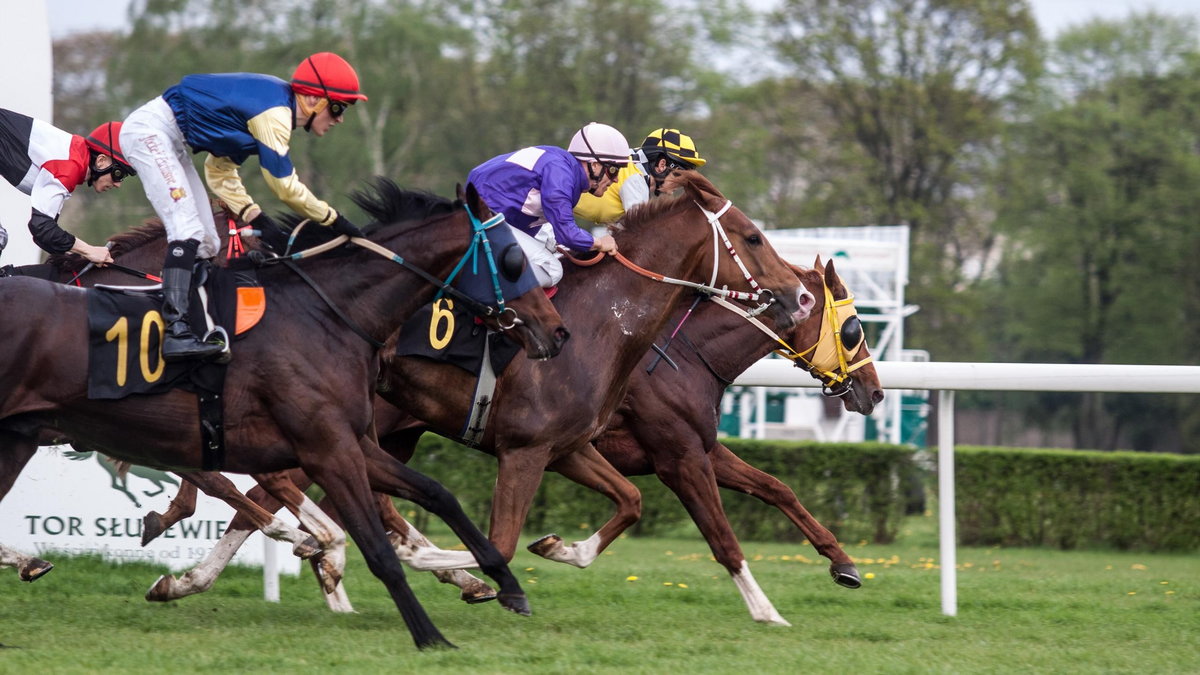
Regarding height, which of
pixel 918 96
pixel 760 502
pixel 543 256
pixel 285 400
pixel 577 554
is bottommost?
pixel 760 502

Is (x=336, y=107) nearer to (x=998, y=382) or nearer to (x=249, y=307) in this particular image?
(x=249, y=307)

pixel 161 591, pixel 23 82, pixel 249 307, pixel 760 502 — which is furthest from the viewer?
pixel 760 502

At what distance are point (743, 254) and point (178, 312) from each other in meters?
2.44

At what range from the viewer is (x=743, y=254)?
19.7ft

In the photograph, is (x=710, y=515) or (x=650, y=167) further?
(x=650, y=167)

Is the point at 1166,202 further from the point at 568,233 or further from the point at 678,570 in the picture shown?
the point at 568,233

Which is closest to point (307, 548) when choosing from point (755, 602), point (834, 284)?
point (755, 602)

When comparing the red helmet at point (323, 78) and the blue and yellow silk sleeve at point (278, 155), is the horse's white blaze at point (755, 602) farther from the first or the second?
the red helmet at point (323, 78)

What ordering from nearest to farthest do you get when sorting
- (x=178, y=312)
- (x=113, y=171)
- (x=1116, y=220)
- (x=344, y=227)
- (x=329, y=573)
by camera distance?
(x=178, y=312) → (x=344, y=227) → (x=329, y=573) → (x=113, y=171) → (x=1116, y=220)

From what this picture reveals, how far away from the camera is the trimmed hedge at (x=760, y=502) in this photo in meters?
11.1

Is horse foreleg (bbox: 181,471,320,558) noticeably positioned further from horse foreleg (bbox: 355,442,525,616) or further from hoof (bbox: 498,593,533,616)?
hoof (bbox: 498,593,533,616)

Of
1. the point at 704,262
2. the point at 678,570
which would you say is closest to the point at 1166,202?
the point at 678,570

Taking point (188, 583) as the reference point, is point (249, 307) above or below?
above

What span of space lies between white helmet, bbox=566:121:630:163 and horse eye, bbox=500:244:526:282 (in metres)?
0.96
